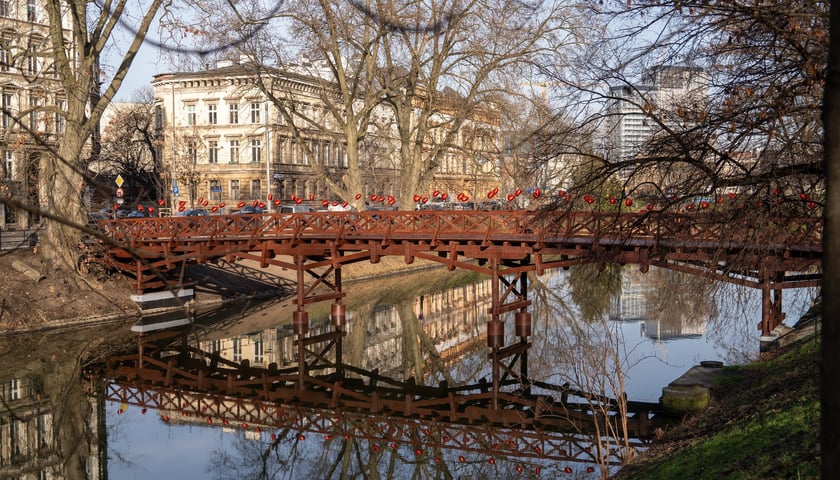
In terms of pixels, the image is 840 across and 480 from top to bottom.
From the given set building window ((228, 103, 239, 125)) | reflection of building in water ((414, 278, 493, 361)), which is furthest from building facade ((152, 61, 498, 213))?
reflection of building in water ((414, 278, 493, 361))

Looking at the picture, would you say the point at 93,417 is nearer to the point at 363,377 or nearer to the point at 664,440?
the point at 363,377

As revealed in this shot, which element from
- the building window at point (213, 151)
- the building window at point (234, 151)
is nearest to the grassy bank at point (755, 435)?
the building window at point (234, 151)

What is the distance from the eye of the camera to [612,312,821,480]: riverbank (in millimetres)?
7602

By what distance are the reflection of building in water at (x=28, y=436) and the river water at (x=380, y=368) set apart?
33mm

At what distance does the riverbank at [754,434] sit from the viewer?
760 cm

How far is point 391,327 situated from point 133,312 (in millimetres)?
9164

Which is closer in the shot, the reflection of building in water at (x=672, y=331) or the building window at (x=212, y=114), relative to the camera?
the reflection of building in water at (x=672, y=331)

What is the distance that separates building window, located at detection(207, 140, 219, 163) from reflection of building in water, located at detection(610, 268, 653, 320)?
120ft

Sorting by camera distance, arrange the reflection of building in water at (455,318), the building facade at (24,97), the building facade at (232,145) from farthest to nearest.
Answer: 1. the building facade at (232,145)
2. the reflection of building in water at (455,318)
3. the building facade at (24,97)

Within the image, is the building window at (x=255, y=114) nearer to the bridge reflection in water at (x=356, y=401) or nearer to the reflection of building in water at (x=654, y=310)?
the reflection of building in water at (x=654, y=310)

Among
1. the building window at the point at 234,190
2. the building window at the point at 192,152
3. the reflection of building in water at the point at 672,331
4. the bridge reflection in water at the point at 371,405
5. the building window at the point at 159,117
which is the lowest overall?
the bridge reflection in water at the point at 371,405

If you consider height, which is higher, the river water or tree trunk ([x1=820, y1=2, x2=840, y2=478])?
tree trunk ([x1=820, y1=2, x2=840, y2=478])

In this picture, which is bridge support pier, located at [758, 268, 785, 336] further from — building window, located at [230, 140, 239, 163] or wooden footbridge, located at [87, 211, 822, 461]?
building window, located at [230, 140, 239, 163]

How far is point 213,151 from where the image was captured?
2441 inches
